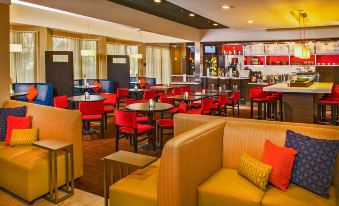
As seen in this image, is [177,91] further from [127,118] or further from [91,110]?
[127,118]

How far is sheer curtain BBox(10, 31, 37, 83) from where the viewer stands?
982cm

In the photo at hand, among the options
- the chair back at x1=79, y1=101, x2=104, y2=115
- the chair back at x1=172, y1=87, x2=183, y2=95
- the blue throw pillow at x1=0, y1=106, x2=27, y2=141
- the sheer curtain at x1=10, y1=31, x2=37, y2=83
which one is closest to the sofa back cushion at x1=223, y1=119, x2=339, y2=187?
the blue throw pillow at x1=0, y1=106, x2=27, y2=141

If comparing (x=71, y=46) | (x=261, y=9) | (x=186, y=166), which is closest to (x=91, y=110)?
(x=186, y=166)

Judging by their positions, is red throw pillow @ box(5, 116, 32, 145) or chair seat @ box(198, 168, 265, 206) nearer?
chair seat @ box(198, 168, 265, 206)

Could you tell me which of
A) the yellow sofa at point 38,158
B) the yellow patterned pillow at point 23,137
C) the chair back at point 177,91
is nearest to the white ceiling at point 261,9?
the chair back at point 177,91

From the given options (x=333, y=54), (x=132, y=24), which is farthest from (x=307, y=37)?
(x=132, y=24)

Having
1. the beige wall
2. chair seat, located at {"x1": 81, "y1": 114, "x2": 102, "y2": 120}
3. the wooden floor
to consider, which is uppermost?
the beige wall

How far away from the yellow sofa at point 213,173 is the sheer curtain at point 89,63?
9.46 metres

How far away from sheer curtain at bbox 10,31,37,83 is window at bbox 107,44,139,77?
3.73m

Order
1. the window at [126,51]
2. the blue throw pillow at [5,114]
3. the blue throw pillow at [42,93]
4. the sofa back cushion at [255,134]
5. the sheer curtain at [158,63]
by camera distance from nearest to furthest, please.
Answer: the sofa back cushion at [255,134] < the blue throw pillow at [5,114] < the blue throw pillow at [42,93] < the window at [126,51] < the sheer curtain at [158,63]

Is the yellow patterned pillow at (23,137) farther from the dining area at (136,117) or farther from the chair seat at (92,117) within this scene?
the chair seat at (92,117)

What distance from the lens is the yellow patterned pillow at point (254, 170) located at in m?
2.85

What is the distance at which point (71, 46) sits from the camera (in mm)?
11773

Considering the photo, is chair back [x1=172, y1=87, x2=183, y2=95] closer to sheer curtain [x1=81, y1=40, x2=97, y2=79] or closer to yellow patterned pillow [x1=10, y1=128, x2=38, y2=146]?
sheer curtain [x1=81, y1=40, x2=97, y2=79]
